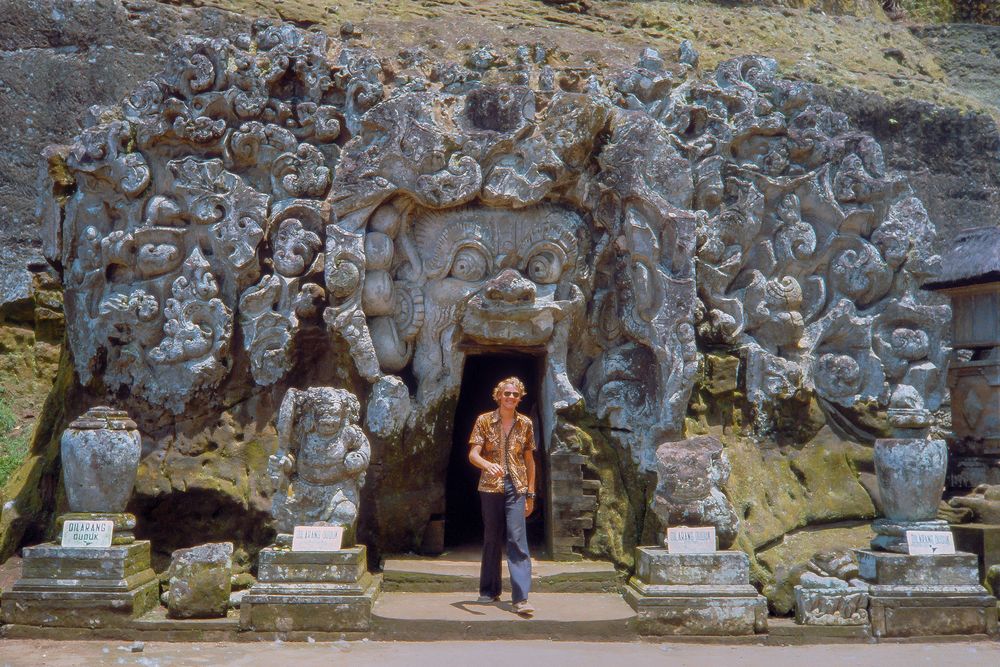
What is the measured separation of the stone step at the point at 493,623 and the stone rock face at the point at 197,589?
1.12m

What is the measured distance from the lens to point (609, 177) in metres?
9.05

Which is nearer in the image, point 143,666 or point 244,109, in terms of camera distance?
point 143,666

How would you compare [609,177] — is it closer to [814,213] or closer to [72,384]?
[814,213]

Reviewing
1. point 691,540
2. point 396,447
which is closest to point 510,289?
point 396,447

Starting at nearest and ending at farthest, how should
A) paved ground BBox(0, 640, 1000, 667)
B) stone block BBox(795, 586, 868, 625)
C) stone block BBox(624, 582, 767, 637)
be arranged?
paved ground BBox(0, 640, 1000, 667) → stone block BBox(624, 582, 767, 637) → stone block BBox(795, 586, 868, 625)

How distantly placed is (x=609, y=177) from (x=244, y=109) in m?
3.35

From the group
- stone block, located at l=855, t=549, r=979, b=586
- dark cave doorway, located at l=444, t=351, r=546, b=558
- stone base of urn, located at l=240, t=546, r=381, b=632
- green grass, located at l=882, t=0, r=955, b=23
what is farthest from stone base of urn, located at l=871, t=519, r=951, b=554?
green grass, located at l=882, t=0, r=955, b=23

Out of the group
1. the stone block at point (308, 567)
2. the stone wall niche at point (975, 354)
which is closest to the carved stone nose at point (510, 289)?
the stone block at point (308, 567)

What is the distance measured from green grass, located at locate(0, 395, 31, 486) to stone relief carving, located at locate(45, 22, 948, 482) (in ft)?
7.76

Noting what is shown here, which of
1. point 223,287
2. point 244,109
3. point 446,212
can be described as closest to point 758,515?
point 446,212

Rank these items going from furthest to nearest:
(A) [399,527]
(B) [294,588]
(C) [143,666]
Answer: (A) [399,527]
(B) [294,588]
(C) [143,666]

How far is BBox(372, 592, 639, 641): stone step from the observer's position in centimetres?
688

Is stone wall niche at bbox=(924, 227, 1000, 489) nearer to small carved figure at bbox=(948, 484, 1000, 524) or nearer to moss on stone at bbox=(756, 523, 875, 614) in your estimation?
small carved figure at bbox=(948, 484, 1000, 524)

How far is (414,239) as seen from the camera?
908cm
